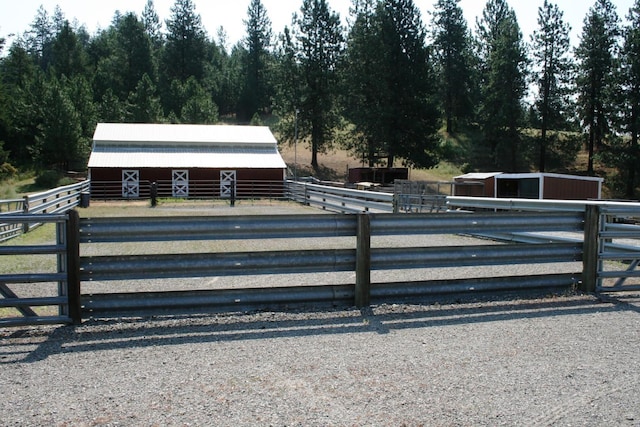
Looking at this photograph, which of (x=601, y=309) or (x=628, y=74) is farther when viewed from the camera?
(x=628, y=74)

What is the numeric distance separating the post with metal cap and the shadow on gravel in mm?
187

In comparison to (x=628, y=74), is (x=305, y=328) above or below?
below

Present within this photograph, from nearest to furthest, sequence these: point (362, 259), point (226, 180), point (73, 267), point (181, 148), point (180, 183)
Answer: point (73, 267)
point (362, 259)
point (180, 183)
point (226, 180)
point (181, 148)

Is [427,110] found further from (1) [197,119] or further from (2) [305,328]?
(2) [305,328]

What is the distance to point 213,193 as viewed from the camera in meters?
41.8

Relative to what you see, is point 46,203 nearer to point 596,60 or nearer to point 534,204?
point 534,204

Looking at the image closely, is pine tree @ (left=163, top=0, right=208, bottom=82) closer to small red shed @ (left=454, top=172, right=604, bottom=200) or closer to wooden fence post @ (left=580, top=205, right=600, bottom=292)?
small red shed @ (left=454, top=172, right=604, bottom=200)

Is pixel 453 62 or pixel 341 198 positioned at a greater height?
pixel 453 62

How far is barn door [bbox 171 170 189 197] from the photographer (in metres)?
41.2

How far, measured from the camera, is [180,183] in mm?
41438

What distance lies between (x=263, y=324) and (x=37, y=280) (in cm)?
210

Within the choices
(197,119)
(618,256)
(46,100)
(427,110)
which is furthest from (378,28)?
(618,256)

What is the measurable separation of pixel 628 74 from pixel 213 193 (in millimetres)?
38136

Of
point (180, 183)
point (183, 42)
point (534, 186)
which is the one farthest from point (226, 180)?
point (183, 42)
